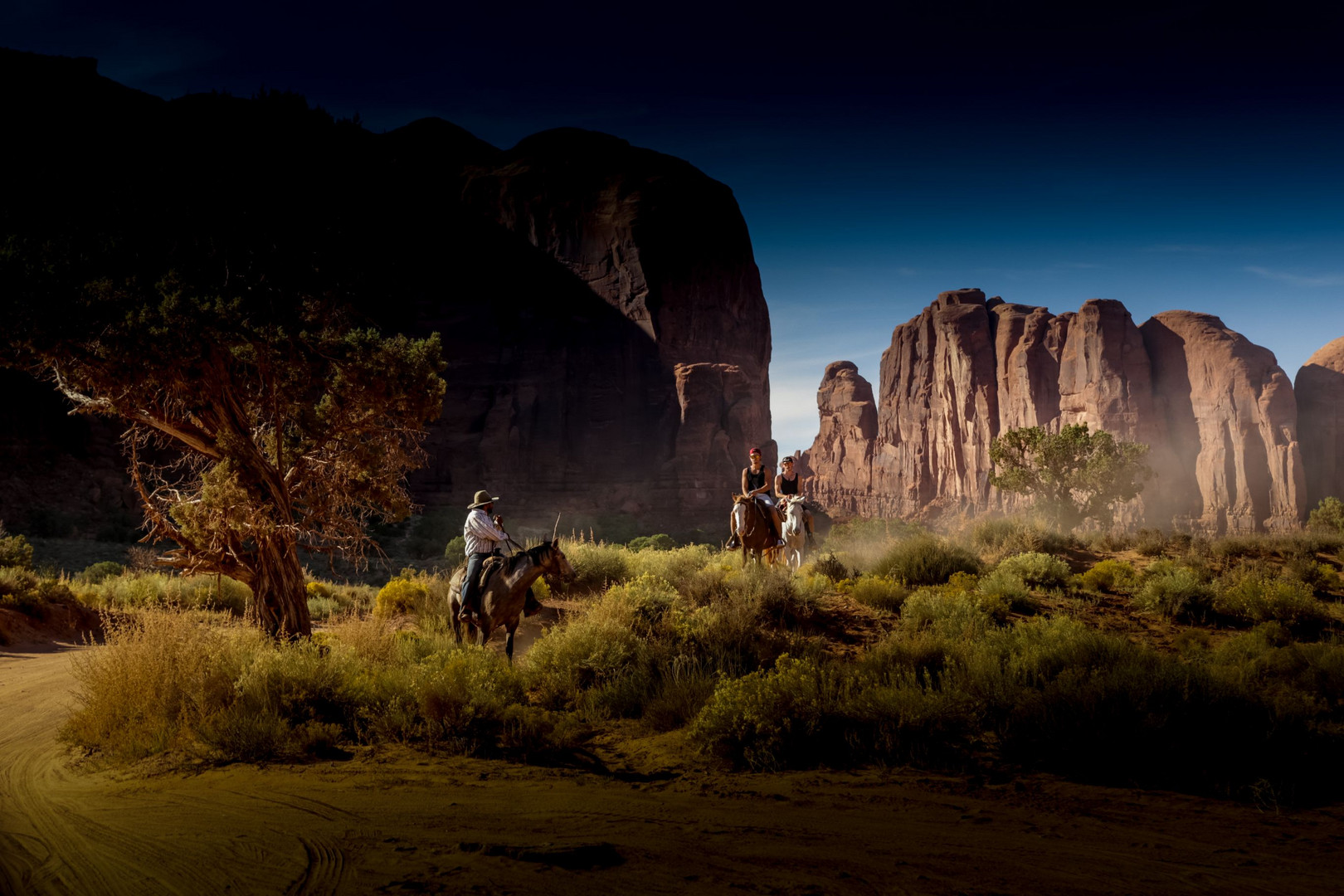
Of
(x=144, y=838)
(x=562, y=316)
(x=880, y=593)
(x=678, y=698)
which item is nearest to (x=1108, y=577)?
(x=880, y=593)

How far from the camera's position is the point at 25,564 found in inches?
760

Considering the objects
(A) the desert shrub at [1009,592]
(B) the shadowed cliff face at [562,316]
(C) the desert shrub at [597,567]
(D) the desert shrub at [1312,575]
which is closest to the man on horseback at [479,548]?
(C) the desert shrub at [597,567]

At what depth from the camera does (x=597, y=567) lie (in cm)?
1606

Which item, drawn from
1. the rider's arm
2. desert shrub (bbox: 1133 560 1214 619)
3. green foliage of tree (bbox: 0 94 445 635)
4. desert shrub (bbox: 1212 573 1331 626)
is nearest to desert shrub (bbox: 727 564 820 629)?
the rider's arm

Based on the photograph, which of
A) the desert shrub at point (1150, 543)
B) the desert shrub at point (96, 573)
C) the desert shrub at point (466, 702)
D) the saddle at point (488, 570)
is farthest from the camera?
the desert shrub at point (96, 573)

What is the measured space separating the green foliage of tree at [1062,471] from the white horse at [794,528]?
24.9 m

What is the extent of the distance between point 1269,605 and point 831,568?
284 inches

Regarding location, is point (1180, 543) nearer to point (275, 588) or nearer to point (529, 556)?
point (529, 556)

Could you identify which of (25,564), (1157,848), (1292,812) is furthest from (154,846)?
(25,564)

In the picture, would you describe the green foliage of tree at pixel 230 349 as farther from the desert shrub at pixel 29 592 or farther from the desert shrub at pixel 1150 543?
the desert shrub at pixel 1150 543

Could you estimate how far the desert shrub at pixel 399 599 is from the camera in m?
14.3

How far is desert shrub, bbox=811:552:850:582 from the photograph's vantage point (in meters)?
14.8

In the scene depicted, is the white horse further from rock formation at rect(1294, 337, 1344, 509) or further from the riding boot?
rock formation at rect(1294, 337, 1344, 509)

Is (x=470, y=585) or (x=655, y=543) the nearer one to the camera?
(x=470, y=585)
